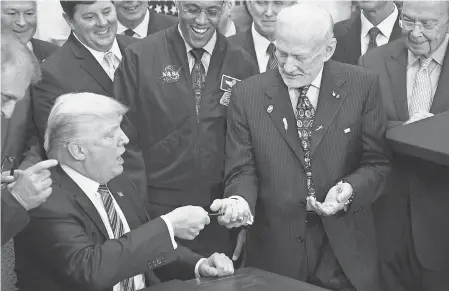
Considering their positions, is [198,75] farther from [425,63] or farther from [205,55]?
[425,63]

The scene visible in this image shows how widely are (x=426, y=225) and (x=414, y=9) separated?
3.44 feet

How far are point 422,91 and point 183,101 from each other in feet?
3.83

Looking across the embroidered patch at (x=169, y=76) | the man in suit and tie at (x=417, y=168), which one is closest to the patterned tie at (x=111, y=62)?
the embroidered patch at (x=169, y=76)

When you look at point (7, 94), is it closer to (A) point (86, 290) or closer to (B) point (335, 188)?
(A) point (86, 290)

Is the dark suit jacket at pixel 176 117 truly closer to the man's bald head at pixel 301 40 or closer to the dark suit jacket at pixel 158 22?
the man's bald head at pixel 301 40

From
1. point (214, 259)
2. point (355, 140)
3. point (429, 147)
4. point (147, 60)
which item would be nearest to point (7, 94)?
point (214, 259)

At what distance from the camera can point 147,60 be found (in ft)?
13.4

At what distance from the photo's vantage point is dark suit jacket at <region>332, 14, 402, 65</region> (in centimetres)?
473

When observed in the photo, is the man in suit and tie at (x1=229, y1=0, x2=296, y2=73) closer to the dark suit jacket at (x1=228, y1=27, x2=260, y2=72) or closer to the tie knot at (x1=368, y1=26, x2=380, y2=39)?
the dark suit jacket at (x1=228, y1=27, x2=260, y2=72)

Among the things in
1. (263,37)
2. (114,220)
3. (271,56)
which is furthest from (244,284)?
(263,37)

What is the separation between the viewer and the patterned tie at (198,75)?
406 cm

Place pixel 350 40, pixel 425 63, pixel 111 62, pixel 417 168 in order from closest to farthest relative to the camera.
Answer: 1. pixel 417 168
2. pixel 425 63
3. pixel 111 62
4. pixel 350 40

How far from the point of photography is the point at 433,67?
13.2 feet

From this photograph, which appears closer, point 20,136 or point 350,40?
point 20,136
